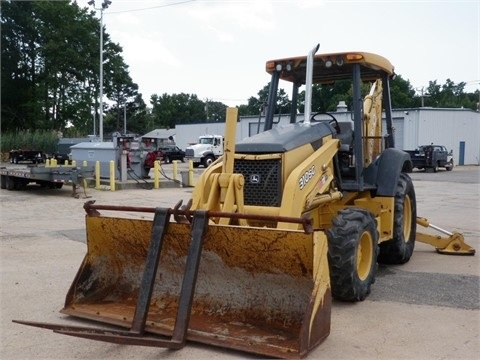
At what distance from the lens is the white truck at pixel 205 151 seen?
3519 cm

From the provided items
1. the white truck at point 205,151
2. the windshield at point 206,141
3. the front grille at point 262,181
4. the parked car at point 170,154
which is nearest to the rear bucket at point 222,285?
the front grille at point 262,181

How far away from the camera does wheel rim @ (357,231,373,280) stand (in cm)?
555

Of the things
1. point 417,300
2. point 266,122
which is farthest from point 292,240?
point 266,122

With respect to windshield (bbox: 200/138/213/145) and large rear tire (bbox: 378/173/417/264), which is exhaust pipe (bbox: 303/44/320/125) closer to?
large rear tire (bbox: 378/173/417/264)

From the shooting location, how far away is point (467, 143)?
43469 mm

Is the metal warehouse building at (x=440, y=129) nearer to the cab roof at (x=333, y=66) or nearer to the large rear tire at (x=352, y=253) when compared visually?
the cab roof at (x=333, y=66)

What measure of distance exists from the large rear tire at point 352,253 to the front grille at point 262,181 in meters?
0.64

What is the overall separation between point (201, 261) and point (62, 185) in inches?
636

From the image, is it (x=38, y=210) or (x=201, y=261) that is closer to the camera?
(x=201, y=261)

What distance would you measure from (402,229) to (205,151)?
1131 inches

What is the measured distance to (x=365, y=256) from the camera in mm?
5609

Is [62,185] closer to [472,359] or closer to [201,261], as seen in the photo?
[201,261]

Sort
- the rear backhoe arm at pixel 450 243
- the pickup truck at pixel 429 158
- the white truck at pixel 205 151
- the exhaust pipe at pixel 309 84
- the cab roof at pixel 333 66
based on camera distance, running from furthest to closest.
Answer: the white truck at pixel 205 151
the pickup truck at pixel 429 158
the rear backhoe arm at pixel 450 243
the cab roof at pixel 333 66
the exhaust pipe at pixel 309 84

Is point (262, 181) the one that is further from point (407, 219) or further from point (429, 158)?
point (429, 158)
